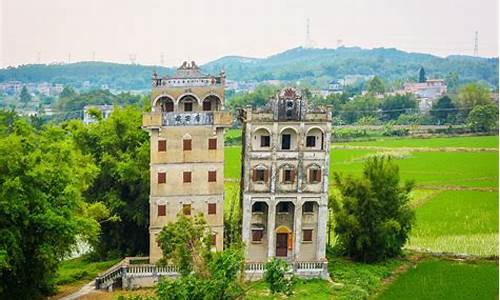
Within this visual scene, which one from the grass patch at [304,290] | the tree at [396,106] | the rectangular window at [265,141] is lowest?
the grass patch at [304,290]

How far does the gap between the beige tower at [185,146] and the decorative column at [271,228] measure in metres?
2.15

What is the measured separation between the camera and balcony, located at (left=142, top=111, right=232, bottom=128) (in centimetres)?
2642

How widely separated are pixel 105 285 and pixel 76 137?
8.94 m

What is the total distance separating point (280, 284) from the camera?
19.4 meters

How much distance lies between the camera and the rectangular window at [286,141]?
91.2 ft

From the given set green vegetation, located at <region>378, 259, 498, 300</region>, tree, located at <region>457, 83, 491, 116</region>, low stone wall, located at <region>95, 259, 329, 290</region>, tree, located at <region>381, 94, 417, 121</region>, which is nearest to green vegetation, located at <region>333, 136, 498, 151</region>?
tree, located at <region>457, 83, 491, 116</region>

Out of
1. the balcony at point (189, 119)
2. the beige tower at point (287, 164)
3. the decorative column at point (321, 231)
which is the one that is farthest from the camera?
the decorative column at point (321, 231)

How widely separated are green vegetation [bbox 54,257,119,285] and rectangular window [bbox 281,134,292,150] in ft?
31.6

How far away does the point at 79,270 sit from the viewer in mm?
28562

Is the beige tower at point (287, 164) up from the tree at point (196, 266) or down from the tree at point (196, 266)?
up

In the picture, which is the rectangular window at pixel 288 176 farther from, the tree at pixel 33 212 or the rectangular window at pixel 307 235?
the tree at pixel 33 212

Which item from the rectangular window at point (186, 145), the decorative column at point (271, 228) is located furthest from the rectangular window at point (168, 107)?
the decorative column at point (271, 228)

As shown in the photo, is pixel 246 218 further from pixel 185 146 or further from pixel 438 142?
pixel 438 142

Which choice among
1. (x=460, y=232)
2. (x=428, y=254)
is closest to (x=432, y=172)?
(x=460, y=232)
